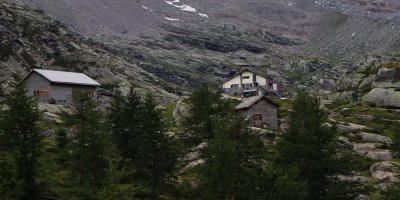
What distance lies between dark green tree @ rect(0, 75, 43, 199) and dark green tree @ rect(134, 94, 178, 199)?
374 inches

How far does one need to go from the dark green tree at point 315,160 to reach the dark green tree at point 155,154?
9.34 meters

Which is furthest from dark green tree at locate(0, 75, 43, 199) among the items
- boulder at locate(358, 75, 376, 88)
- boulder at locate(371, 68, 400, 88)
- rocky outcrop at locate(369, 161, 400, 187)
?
boulder at locate(358, 75, 376, 88)

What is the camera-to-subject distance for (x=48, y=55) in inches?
5507

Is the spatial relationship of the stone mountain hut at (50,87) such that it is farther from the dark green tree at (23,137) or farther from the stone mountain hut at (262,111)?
the dark green tree at (23,137)

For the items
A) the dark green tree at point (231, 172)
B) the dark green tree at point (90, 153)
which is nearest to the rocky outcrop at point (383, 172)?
the dark green tree at point (231, 172)

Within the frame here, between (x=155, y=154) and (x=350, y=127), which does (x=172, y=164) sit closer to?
(x=155, y=154)

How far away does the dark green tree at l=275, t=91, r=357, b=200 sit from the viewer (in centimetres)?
3612

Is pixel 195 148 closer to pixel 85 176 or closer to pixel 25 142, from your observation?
pixel 85 176

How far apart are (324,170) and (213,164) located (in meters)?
9.36

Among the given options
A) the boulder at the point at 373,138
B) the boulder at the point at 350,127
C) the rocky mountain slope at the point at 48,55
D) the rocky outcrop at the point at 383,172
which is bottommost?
the rocky outcrop at the point at 383,172

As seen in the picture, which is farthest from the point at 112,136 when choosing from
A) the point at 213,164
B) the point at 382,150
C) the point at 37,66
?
the point at 37,66

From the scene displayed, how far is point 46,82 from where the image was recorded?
280ft

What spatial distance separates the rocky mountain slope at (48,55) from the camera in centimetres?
12738

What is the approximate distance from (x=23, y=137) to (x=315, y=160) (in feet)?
73.5
